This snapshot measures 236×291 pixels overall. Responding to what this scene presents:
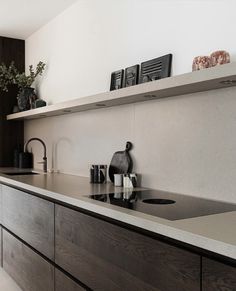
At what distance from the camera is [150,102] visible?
2346 mm

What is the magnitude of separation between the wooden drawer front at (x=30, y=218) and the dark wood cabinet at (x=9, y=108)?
1310 mm

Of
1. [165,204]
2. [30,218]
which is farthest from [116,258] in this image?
[30,218]

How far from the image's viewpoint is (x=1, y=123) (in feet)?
13.7

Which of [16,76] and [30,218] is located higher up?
[16,76]

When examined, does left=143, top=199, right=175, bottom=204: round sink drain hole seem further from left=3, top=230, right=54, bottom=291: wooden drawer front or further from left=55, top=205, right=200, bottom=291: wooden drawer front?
left=3, top=230, right=54, bottom=291: wooden drawer front

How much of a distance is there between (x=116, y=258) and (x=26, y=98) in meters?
2.73

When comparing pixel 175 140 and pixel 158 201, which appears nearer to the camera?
pixel 158 201

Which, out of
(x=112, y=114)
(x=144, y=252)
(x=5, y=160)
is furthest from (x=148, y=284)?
(x=5, y=160)

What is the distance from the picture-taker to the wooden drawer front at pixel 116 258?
1.24 m

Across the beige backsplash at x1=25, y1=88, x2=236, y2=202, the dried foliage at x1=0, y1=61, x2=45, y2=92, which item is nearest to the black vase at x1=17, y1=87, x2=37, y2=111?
the dried foliage at x1=0, y1=61, x2=45, y2=92

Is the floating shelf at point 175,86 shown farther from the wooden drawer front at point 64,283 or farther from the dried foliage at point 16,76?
the dried foliage at point 16,76

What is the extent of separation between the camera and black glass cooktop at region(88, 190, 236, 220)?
153cm

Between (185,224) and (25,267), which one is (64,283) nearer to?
(25,267)

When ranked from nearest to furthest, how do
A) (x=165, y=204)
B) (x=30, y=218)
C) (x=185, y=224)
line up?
(x=185, y=224) < (x=165, y=204) < (x=30, y=218)
